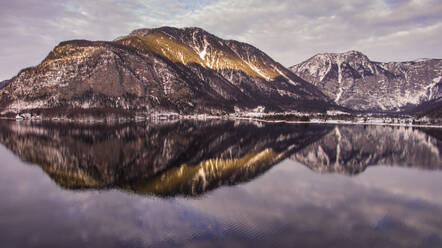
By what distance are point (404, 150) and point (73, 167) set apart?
73.7m

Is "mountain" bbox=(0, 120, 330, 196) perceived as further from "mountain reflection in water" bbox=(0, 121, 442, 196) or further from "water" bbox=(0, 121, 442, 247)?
"water" bbox=(0, 121, 442, 247)

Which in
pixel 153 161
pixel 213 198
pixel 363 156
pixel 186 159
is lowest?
pixel 363 156

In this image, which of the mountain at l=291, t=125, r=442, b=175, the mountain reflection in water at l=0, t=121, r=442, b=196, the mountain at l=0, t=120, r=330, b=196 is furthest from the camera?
the mountain at l=291, t=125, r=442, b=175

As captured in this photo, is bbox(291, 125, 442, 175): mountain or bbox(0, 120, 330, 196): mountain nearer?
bbox(0, 120, 330, 196): mountain

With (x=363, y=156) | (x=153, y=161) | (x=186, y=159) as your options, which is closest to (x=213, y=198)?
(x=153, y=161)

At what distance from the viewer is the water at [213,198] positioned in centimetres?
2842

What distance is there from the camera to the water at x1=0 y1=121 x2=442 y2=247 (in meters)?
28.4

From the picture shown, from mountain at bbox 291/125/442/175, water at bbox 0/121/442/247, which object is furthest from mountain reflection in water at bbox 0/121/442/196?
water at bbox 0/121/442/247

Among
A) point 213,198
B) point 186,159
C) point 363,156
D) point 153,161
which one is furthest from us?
point 363,156

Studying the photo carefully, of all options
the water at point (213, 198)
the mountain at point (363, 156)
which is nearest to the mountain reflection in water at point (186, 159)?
the mountain at point (363, 156)

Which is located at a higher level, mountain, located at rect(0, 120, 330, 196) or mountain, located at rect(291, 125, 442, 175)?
mountain, located at rect(0, 120, 330, 196)

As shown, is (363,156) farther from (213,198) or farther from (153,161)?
(213,198)

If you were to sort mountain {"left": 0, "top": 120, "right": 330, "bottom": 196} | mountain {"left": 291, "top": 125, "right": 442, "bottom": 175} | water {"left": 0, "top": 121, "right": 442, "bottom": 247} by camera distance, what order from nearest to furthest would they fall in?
water {"left": 0, "top": 121, "right": 442, "bottom": 247} → mountain {"left": 0, "top": 120, "right": 330, "bottom": 196} → mountain {"left": 291, "top": 125, "right": 442, "bottom": 175}

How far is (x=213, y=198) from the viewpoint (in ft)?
130
